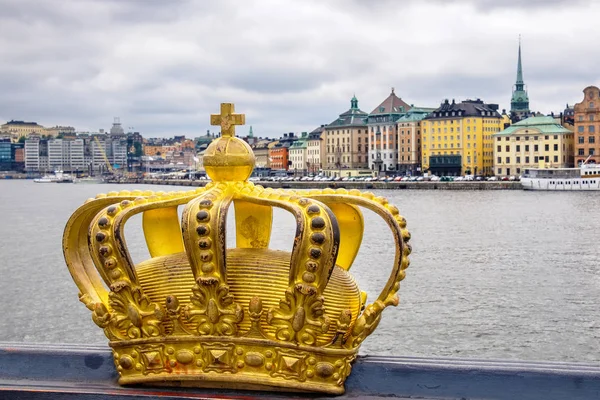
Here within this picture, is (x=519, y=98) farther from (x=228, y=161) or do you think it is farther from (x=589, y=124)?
(x=228, y=161)

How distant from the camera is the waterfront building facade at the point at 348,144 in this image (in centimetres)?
11050

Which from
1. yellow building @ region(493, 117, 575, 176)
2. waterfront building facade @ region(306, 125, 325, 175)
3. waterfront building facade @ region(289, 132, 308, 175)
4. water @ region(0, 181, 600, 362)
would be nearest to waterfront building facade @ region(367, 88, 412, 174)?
waterfront building facade @ region(306, 125, 325, 175)

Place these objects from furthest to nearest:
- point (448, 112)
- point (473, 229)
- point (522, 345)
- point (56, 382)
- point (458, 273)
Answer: point (448, 112) < point (473, 229) < point (458, 273) < point (522, 345) < point (56, 382)

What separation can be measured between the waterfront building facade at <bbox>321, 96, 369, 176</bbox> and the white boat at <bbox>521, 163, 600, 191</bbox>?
118 ft

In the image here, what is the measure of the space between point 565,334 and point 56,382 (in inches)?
488

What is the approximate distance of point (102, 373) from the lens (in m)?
3.84

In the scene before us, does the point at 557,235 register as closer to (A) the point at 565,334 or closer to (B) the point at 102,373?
(A) the point at 565,334

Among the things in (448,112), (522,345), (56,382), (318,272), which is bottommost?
(522,345)

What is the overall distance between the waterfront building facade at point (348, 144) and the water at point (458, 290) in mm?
72031

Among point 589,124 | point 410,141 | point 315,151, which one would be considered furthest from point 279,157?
point 589,124

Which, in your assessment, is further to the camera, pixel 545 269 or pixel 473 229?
pixel 473 229

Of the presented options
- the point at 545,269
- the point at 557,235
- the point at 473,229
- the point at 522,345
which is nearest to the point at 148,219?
the point at 522,345

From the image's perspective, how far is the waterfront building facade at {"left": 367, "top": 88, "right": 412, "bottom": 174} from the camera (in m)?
104

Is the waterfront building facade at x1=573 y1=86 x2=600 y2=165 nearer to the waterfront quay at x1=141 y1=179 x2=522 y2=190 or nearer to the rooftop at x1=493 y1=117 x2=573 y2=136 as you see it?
the rooftop at x1=493 y1=117 x2=573 y2=136
